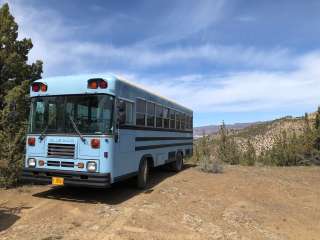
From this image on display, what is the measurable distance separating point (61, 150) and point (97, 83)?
1807 mm

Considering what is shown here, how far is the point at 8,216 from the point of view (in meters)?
Answer: 7.54

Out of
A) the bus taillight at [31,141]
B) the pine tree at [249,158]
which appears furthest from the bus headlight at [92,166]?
the pine tree at [249,158]

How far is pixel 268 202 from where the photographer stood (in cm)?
1008


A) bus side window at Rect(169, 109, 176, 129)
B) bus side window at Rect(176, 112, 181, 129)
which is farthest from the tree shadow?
bus side window at Rect(176, 112, 181, 129)

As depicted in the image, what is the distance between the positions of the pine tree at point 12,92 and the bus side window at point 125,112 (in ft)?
11.3

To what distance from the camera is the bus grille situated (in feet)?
27.7

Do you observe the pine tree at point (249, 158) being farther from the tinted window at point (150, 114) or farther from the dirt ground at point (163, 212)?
A: the tinted window at point (150, 114)

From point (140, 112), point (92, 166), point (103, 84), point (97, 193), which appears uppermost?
point (103, 84)

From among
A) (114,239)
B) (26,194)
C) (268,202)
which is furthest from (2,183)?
(268,202)

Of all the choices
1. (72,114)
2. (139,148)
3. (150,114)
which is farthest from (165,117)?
(72,114)

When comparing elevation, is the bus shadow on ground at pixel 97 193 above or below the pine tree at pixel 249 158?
below

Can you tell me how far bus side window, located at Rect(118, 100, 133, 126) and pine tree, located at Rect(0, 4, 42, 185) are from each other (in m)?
3.43

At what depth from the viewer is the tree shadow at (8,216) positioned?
6977 mm

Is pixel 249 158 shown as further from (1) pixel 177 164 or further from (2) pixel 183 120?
(1) pixel 177 164
